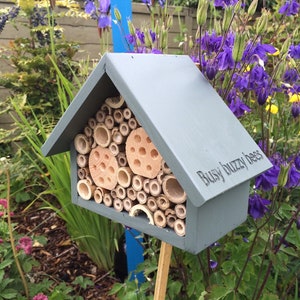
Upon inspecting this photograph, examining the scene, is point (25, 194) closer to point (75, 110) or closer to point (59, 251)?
point (59, 251)

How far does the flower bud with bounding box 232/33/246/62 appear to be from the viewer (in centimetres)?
92

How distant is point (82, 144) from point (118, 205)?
0.68 ft

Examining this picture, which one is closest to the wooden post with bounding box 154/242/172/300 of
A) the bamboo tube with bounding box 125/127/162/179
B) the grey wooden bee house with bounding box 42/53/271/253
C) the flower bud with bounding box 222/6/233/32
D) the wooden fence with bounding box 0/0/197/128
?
the grey wooden bee house with bounding box 42/53/271/253

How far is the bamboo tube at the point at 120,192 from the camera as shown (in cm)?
96

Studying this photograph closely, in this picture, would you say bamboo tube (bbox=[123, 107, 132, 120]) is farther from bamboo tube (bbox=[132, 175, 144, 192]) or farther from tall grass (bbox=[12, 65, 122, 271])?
tall grass (bbox=[12, 65, 122, 271])

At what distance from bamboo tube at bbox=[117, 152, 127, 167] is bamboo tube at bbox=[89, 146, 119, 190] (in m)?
0.01

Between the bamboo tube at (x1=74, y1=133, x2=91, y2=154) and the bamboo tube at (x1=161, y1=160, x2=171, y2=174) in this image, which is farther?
the bamboo tube at (x1=74, y1=133, x2=91, y2=154)

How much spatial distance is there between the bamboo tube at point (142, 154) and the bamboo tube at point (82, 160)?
0.18 meters

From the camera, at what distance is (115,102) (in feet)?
3.02

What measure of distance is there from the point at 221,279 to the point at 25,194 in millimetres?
1401

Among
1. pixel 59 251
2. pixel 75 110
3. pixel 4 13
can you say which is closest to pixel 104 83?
pixel 75 110

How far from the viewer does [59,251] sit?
6.62 ft

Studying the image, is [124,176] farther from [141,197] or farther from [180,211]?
[180,211]

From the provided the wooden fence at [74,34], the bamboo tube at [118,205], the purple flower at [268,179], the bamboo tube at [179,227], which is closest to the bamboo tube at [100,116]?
the bamboo tube at [118,205]
